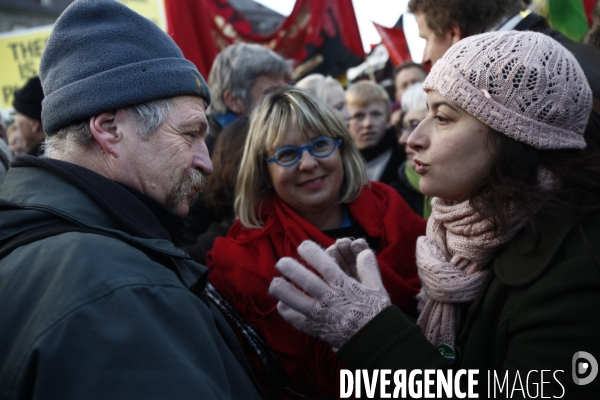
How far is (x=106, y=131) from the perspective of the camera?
1.75 metres

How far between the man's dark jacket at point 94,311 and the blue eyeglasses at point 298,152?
131cm

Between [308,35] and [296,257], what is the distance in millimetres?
3726

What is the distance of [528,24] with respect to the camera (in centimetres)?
286

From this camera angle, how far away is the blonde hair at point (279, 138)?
2850 mm

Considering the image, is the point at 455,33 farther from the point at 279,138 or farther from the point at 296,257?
the point at 296,257

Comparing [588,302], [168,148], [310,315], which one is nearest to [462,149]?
[588,302]

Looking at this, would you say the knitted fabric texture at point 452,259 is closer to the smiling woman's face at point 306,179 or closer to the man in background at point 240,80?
the smiling woman's face at point 306,179

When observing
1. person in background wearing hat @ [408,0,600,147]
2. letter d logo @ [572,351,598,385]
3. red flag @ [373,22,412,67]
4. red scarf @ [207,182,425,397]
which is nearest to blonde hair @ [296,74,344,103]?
person in background wearing hat @ [408,0,600,147]

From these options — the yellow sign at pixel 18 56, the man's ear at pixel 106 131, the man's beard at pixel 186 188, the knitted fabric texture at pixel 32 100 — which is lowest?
the yellow sign at pixel 18 56

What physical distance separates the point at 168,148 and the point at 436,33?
6.22 ft

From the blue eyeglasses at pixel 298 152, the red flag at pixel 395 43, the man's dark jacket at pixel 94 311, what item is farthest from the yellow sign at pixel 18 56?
the man's dark jacket at pixel 94 311

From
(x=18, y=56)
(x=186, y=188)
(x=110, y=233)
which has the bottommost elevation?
(x=18, y=56)

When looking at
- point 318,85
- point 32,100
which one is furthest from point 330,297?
point 32,100

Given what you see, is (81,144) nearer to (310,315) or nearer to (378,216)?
(310,315)
